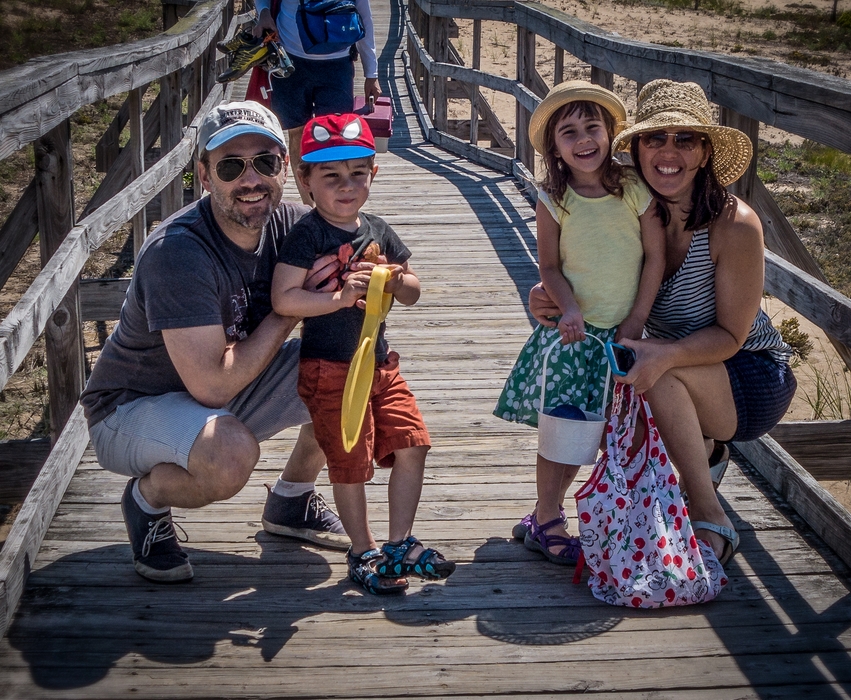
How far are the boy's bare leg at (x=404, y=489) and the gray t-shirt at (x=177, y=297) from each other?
0.62 metres

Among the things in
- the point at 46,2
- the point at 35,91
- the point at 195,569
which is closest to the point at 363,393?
the point at 195,569

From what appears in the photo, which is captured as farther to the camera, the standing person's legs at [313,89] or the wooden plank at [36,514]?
the standing person's legs at [313,89]

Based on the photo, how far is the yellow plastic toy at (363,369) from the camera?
2941 mm

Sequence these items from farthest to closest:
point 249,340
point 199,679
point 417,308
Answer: point 417,308, point 249,340, point 199,679

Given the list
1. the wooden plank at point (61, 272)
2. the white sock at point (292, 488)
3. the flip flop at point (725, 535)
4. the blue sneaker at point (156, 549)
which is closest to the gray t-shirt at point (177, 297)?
the wooden plank at point (61, 272)

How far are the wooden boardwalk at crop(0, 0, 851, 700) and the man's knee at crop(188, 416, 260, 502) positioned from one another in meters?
0.32

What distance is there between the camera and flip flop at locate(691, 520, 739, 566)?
3172 millimetres

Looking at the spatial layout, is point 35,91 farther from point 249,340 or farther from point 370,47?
point 370,47

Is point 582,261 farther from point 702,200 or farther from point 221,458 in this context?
point 221,458

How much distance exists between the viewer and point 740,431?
336 cm

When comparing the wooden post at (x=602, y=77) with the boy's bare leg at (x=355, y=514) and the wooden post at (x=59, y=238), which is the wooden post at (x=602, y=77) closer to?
the wooden post at (x=59, y=238)

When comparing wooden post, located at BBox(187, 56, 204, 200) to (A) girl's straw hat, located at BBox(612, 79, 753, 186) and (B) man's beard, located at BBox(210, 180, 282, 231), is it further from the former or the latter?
(A) girl's straw hat, located at BBox(612, 79, 753, 186)

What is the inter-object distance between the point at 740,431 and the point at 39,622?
85.6 inches

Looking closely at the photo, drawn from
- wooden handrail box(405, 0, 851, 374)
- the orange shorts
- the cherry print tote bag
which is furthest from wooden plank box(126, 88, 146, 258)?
the cherry print tote bag
